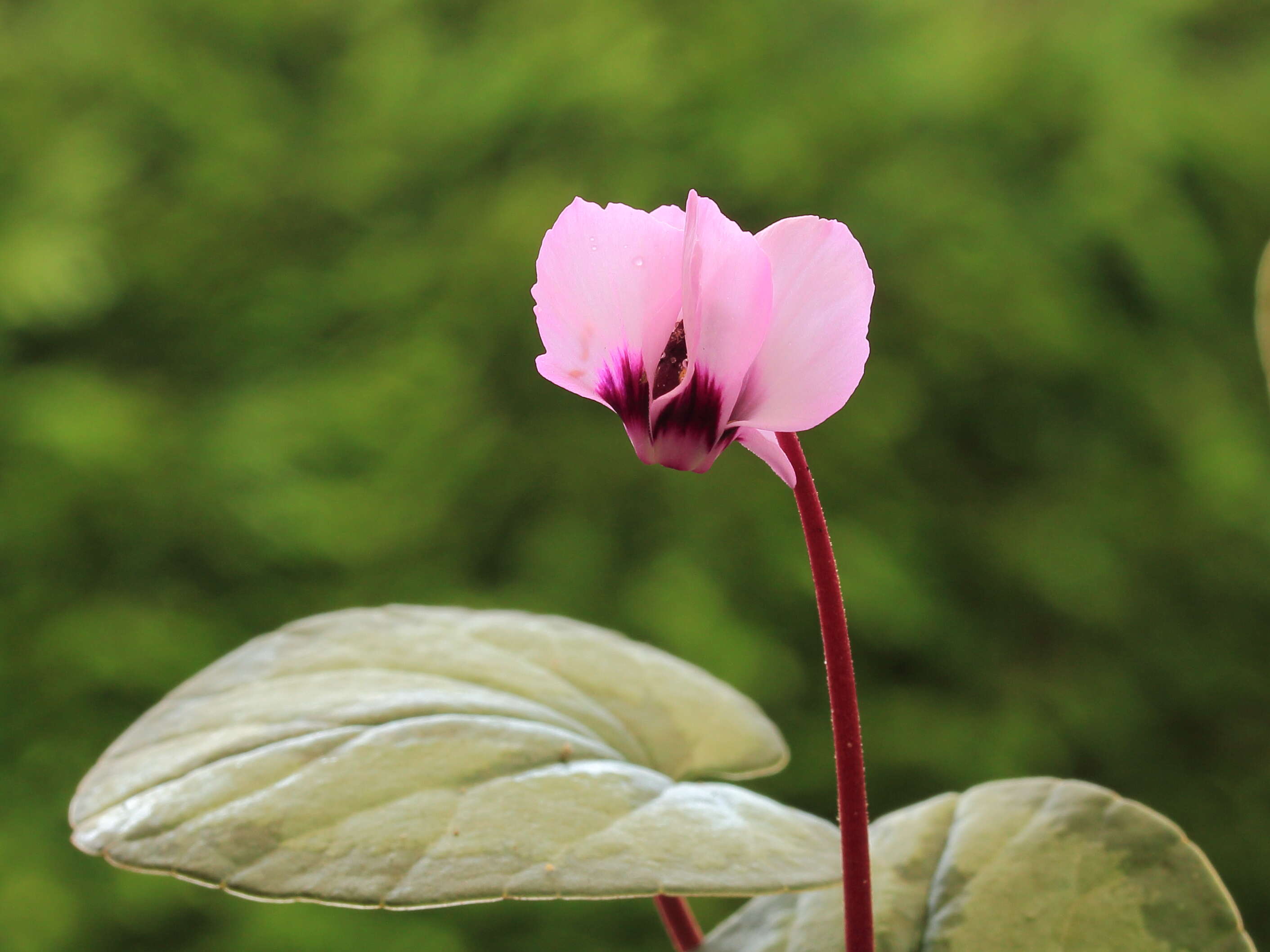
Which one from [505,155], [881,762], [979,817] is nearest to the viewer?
[979,817]

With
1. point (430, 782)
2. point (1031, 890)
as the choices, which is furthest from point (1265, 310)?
point (430, 782)

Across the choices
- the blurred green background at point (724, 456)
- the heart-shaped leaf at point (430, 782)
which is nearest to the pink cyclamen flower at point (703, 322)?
the heart-shaped leaf at point (430, 782)

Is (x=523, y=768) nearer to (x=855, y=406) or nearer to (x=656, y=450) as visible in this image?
(x=656, y=450)

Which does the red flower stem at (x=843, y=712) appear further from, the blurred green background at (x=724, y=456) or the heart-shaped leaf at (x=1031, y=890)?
the blurred green background at (x=724, y=456)

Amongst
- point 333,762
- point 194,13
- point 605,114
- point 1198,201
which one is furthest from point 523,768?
point 194,13

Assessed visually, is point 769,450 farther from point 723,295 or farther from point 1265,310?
point 1265,310

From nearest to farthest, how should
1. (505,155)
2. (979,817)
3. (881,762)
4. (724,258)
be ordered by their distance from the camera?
(724,258) < (979,817) < (881,762) < (505,155)
